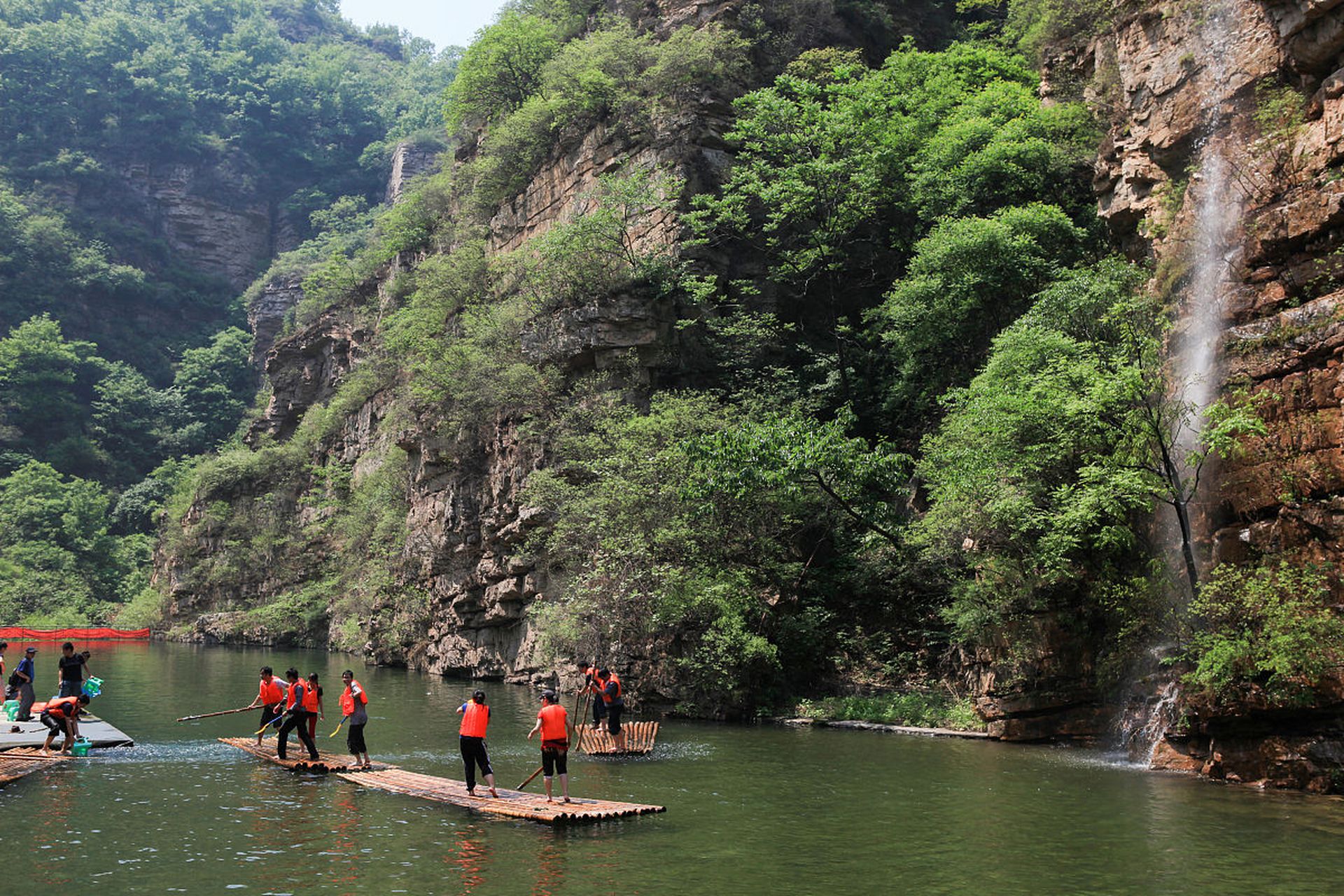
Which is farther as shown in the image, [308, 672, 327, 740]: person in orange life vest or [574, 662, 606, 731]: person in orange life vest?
[574, 662, 606, 731]: person in orange life vest

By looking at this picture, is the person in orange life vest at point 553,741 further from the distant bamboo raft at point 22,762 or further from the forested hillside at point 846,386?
the forested hillside at point 846,386

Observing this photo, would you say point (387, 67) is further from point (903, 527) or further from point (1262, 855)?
point (1262, 855)

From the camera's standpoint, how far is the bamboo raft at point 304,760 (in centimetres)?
1878

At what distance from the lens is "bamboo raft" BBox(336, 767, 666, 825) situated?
14.2m

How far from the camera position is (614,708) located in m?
21.6

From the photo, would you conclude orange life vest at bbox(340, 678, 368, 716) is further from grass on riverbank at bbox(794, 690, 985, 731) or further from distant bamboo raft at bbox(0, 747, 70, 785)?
grass on riverbank at bbox(794, 690, 985, 731)

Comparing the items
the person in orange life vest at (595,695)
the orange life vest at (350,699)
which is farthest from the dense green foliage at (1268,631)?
the orange life vest at (350,699)

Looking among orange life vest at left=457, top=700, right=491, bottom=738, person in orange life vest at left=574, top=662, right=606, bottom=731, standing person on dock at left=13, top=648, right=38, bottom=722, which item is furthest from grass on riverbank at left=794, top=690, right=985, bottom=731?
standing person on dock at left=13, top=648, right=38, bottom=722

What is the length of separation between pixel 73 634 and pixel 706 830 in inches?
2577

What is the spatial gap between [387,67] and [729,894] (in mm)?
149320

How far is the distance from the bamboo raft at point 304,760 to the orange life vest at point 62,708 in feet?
10.9

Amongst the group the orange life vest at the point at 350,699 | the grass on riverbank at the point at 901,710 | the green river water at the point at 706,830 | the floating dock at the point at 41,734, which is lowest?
the green river water at the point at 706,830

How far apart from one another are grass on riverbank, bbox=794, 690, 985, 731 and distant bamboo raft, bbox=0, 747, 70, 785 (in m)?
17.1

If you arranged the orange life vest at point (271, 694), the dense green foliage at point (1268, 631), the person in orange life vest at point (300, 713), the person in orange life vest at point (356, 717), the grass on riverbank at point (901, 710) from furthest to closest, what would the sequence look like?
the grass on riverbank at point (901, 710)
the orange life vest at point (271, 694)
the person in orange life vest at point (300, 713)
the person in orange life vest at point (356, 717)
the dense green foliage at point (1268, 631)
